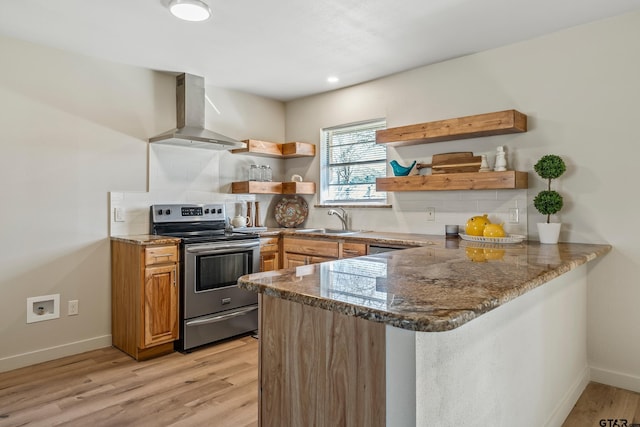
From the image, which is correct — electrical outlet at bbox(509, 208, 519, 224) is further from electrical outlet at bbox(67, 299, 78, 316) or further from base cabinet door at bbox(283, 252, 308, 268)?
electrical outlet at bbox(67, 299, 78, 316)

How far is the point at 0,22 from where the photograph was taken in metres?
2.68

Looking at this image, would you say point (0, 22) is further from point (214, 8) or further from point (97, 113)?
point (214, 8)

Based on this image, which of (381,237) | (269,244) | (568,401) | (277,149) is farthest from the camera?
(277,149)

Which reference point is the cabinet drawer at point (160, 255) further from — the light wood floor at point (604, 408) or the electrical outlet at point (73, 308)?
the light wood floor at point (604, 408)

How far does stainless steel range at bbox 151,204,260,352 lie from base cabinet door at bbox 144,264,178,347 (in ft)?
0.23

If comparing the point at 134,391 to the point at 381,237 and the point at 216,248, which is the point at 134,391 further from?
the point at 381,237

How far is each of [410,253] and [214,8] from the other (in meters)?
1.89

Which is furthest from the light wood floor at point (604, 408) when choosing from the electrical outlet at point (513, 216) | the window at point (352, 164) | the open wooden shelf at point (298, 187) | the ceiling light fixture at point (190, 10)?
the ceiling light fixture at point (190, 10)

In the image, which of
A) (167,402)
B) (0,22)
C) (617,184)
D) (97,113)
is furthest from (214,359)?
(617,184)

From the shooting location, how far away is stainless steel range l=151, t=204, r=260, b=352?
3.20 meters

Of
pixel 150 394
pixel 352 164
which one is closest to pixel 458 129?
pixel 352 164

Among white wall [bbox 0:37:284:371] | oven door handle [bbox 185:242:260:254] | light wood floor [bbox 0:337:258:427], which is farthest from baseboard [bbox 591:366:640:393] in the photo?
white wall [bbox 0:37:284:371]

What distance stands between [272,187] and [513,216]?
2367mm

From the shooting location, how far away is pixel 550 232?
268 centimetres
